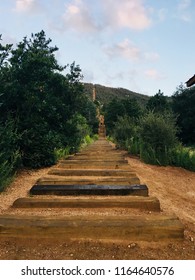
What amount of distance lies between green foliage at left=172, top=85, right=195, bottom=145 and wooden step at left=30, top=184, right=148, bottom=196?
28529 mm

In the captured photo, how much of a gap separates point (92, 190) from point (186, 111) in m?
30.5

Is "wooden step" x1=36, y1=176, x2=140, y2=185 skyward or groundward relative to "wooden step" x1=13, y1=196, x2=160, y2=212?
skyward

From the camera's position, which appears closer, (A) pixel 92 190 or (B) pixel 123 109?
(A) pixel 92 190

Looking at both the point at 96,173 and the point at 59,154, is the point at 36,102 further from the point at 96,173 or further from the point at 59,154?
the point at 96,173

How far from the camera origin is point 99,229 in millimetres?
2715

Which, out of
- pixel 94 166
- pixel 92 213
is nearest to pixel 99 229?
pixel 92 213

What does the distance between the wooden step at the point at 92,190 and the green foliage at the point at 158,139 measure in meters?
4.11

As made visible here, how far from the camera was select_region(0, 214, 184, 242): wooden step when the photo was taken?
2.68 m

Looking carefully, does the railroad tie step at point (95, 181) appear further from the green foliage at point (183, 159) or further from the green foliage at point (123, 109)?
the green foliage at point (123, 109)

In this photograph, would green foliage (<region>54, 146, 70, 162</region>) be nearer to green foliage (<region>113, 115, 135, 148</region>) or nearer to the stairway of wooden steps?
the stairway of wooden steps

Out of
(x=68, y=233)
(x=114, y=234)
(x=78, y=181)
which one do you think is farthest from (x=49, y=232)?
(x=78, y=181)

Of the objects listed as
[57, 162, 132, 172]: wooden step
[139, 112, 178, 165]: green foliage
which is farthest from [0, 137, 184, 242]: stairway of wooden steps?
[139, 112, 178, 165]: green foliage

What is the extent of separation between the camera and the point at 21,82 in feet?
25.6


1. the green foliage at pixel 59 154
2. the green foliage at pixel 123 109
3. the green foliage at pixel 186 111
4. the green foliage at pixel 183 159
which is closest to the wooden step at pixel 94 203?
the green foliage at pixel 59 154
